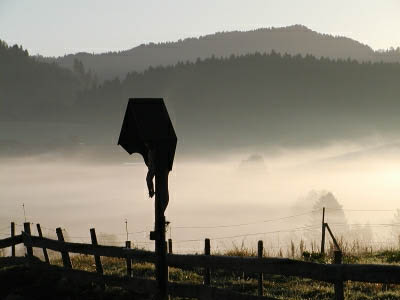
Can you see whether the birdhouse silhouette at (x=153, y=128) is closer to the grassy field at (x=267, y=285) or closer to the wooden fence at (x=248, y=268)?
the wooden fence at (x=248, y=268)

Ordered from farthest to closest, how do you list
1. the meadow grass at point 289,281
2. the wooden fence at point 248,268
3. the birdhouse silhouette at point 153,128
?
1. the meadow grass at point 289,281
2. the birdhouse silhouette at point 153,128
3. the wooden fence at point 248,268

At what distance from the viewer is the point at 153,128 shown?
9.39 m

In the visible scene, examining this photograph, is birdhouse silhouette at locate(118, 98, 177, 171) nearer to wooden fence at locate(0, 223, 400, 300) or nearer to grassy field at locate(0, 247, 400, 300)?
wooden fence at locate(0, 223, 400, 300)

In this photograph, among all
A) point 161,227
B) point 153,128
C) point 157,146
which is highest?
point 153,128

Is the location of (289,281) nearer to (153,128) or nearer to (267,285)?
(267,285)

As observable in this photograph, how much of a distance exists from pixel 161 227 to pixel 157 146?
4.48ft

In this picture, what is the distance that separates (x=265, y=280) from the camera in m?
14.8

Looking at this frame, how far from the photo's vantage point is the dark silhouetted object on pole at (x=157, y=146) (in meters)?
9.34

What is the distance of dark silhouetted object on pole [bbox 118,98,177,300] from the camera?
9336mm

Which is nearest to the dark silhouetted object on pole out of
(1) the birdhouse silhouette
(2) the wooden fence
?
(1) the birdhouse silhouette

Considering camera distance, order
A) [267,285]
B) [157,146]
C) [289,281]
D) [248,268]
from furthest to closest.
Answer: [289,281], [267,285], [157,146], [248,268]

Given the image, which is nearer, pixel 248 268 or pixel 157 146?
pixel 248 268

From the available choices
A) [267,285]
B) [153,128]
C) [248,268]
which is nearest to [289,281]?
[267,285]

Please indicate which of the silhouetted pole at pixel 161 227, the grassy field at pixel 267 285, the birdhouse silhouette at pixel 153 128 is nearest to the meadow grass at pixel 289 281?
the grassy field at pixel 267 285
